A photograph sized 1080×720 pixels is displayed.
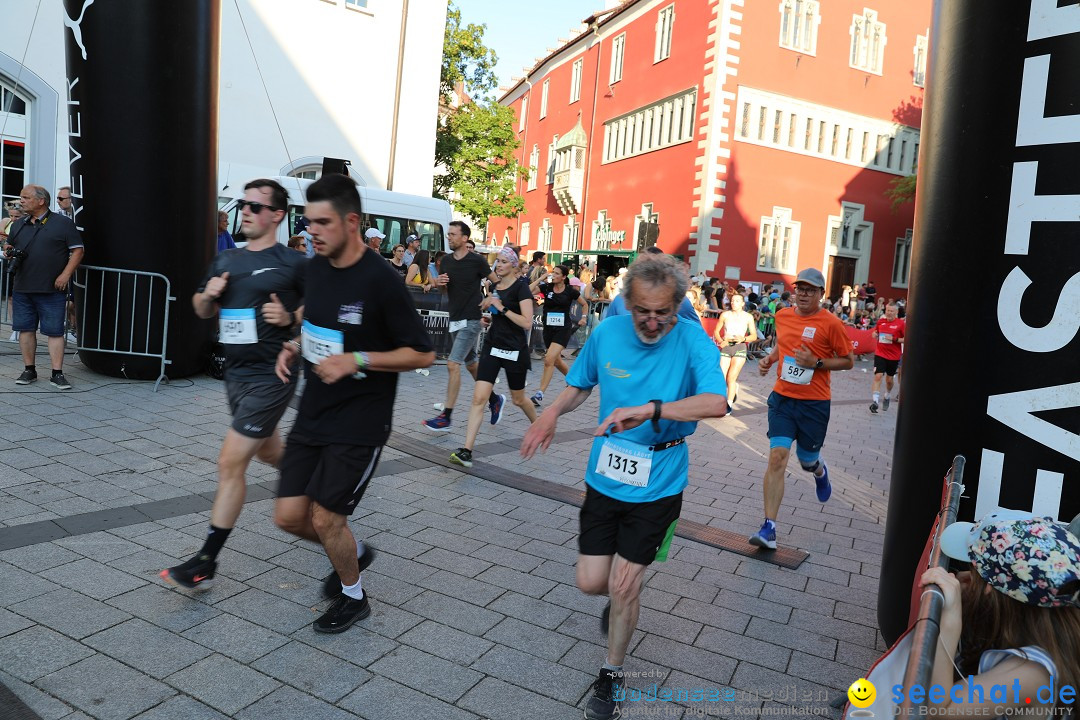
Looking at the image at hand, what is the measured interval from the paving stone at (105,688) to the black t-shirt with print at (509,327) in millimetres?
4475

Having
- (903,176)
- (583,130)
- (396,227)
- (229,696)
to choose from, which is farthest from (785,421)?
(583,130)

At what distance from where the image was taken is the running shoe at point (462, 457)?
21.6 ft

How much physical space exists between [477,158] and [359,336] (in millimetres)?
30114

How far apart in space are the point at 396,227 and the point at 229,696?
15.0 meters

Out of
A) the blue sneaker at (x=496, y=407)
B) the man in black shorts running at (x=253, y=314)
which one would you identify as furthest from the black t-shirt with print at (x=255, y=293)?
the blue sneaker at (x=496, y=407)

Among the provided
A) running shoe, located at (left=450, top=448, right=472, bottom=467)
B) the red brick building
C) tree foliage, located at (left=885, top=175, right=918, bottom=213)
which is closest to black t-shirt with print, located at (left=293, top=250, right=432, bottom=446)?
running shoe, located at (left=450, top=448, right=472, bottom=467)

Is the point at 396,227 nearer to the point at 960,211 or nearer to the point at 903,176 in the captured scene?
the point at 960,211

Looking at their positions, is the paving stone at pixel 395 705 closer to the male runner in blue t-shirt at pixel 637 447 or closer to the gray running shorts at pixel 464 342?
the male runner in blue t-shirt at pixel 637 447

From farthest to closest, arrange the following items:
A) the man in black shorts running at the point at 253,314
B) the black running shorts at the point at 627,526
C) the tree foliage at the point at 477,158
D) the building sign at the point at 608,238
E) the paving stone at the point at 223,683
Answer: the building sign at the point at 608,238 → the tree foliage at the point at 477,158 → the man in black shorts running at the point at 253,314 → the black running shorts at the point at 627,526 → the paving stone at the point at 223,683

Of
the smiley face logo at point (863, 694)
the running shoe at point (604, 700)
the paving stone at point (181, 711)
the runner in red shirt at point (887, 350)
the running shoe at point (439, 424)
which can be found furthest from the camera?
the runner in red shirt at point (887, 350)

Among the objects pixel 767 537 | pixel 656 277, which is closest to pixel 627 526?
pixel 656 277

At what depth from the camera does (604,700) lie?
119 inches

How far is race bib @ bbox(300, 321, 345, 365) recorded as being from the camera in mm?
3441

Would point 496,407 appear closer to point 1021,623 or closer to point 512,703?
point 512,703
